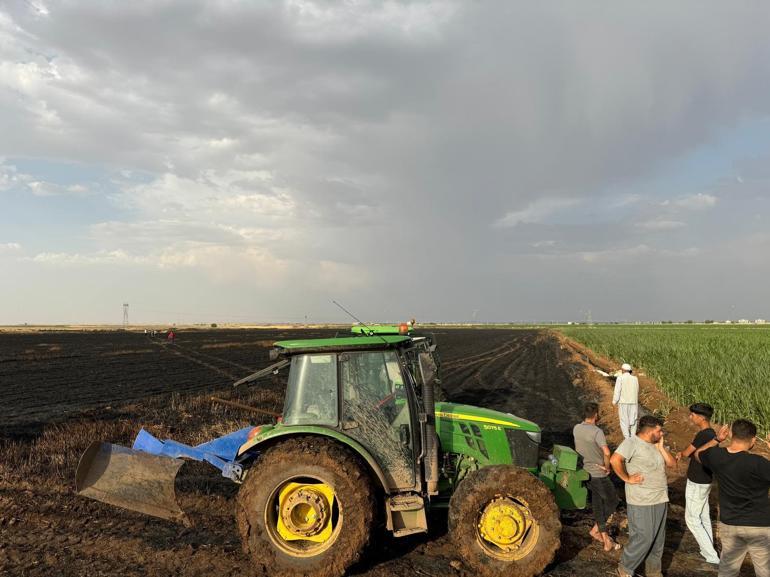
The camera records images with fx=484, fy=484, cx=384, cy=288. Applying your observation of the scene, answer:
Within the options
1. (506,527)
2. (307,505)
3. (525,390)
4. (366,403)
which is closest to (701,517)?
(506,527)

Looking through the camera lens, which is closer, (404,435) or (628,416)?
(404,435)

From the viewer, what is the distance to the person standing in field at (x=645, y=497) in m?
4.72

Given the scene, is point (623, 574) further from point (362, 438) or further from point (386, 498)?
point (362, 438)

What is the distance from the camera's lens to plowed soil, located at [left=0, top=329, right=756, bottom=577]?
16.9 feet

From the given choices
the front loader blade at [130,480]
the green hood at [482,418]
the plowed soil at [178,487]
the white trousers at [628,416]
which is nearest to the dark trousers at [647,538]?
the plowed soil at [178,487]

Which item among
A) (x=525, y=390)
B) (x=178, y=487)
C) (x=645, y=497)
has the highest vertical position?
(x=645, y=497)

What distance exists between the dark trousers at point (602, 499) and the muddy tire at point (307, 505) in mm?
2849

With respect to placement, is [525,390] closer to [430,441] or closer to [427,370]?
[430,441]

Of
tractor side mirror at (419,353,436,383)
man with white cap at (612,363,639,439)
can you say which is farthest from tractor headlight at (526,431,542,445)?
man with white cap at (612,363,639,439)

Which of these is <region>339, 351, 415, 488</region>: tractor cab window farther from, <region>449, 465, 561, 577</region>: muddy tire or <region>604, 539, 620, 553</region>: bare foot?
<region>604, 539, 620, 553</region>: bare foot

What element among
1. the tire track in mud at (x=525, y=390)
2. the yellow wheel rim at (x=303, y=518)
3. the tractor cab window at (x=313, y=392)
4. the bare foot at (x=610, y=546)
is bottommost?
the tire track in mud at (x=525, y=390)

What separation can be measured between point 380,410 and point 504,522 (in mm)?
1590

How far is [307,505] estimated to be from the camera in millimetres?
4797

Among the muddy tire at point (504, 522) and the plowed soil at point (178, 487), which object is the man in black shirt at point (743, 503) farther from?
the muddy tire at point (504, 522)
